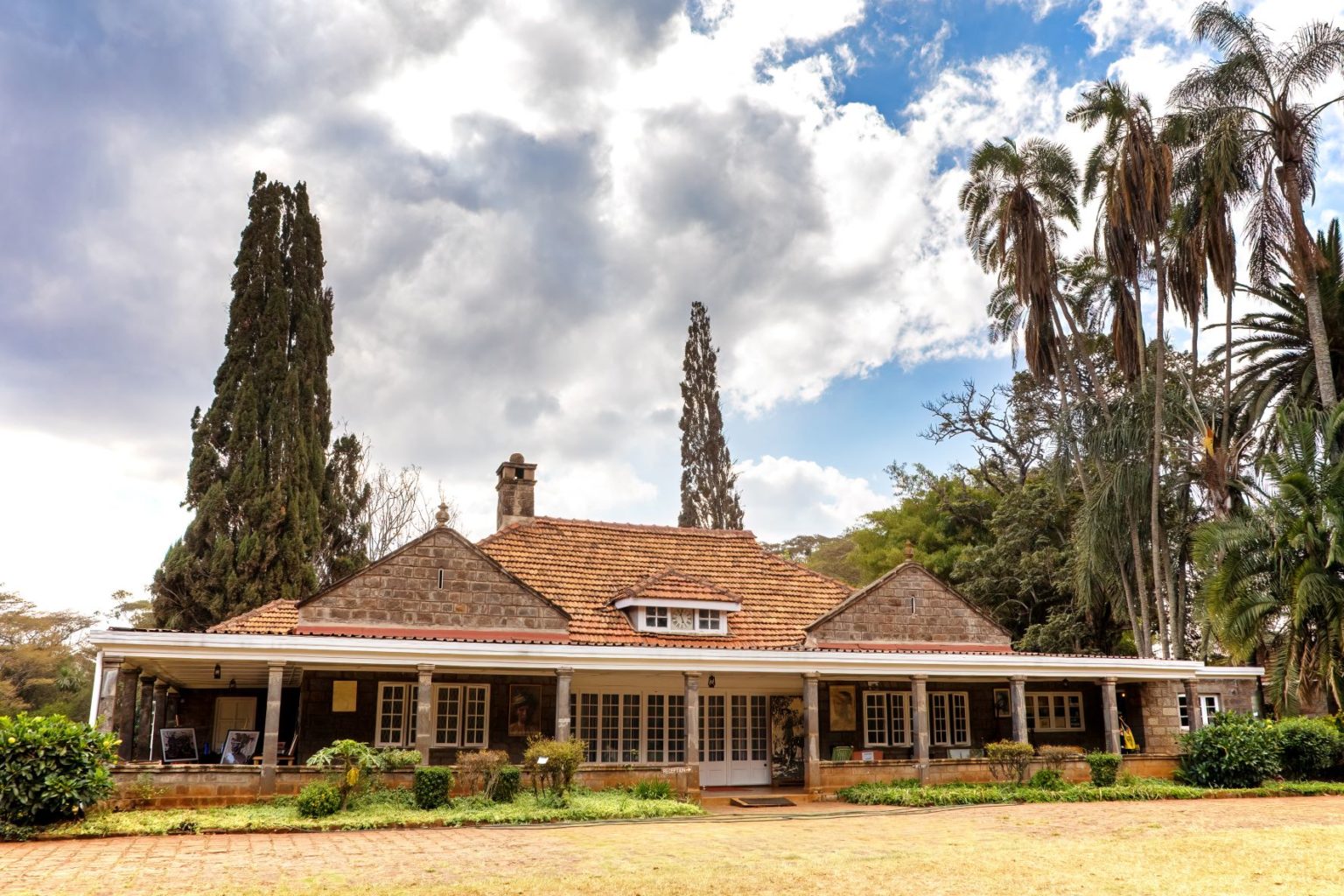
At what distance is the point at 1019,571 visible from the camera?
32.2 m

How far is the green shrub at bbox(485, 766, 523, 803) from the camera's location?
1446cm

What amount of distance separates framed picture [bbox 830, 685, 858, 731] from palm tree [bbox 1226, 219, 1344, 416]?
13.1m

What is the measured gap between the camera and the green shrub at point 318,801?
13.1m

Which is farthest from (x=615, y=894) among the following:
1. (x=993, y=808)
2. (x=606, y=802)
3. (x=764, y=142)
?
(x=764, y=142)

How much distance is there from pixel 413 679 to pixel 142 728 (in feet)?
23.7

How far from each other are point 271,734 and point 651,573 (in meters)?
8.96

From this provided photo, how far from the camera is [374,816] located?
43.2 feet

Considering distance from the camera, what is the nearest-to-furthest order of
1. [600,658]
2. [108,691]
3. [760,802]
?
[108,691]
[600,658]
[760,802]

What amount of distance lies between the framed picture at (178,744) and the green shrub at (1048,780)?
1439 centimetres

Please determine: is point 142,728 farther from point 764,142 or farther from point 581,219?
point 764,142

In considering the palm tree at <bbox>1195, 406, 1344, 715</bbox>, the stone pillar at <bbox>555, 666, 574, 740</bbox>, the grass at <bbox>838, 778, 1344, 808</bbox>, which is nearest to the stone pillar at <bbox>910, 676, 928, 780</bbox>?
the grass at <bbox>838, 778, 1344, 808</bbox>

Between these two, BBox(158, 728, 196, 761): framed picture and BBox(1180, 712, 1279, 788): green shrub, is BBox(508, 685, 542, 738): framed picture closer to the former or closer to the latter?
BBox(158, 728, 196, 761): framed picture

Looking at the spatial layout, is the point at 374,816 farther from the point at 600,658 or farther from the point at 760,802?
the point at 760,802

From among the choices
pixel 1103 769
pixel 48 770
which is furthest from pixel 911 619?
pixel 48 770
